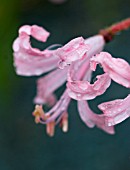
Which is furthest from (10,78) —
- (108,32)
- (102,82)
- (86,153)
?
(102,82)

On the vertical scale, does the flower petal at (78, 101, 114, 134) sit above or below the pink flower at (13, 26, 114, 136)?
below

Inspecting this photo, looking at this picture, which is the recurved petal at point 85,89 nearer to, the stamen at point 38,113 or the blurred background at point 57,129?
the stamen at point 38,113

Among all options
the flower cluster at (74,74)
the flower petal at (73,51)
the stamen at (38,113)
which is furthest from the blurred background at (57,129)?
the flower petal at (73,51)

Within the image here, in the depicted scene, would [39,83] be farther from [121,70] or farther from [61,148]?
[61,148]

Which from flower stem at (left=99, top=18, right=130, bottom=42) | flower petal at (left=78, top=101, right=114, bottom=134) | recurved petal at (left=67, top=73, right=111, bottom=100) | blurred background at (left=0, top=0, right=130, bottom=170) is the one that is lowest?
blurred background at (left=0, top=0, right=130, bottom=170)

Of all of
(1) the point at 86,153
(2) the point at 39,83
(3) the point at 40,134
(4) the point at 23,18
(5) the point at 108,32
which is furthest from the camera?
(4) the point at 23,18

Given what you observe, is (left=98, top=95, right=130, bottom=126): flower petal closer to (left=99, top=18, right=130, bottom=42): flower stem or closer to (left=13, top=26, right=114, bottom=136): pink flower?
(left=13, top=26, right=114, bottom=136): pink flower

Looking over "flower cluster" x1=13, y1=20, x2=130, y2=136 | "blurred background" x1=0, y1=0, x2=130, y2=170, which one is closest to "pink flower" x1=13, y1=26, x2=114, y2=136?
"flower cluster" x1=13, y1=20, x2=130, y2=136
